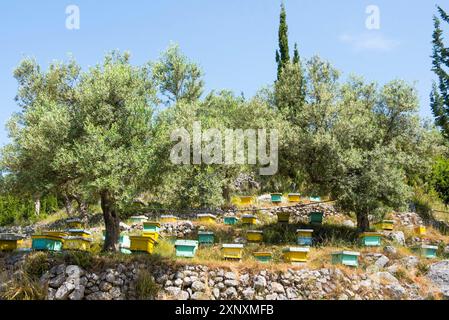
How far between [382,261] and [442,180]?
19516 mm

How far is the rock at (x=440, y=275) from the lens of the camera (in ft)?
72.4

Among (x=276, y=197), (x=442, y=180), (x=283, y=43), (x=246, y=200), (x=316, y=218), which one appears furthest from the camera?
(x=283, y=43)

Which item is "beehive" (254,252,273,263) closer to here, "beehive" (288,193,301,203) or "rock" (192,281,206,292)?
"rock" (192,281,206,292)

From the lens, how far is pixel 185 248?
2247cm

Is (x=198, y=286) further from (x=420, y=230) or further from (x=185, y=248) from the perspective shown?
(x=420, y=230)

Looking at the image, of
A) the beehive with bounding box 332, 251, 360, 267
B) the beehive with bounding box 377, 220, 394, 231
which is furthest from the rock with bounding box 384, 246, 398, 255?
the beehive with bounding box 377, 220, 394, 231

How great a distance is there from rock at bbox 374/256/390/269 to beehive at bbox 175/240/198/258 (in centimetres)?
1003

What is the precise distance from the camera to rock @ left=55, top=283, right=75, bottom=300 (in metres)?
19.3

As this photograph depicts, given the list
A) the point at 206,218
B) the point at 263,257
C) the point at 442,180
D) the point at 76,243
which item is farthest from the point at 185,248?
the point at 442,180

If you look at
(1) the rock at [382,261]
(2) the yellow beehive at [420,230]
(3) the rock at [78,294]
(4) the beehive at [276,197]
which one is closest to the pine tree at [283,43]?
(4) the beehive at [276,197]

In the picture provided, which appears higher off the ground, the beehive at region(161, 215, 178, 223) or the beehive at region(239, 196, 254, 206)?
the beehive at region(239, 196, 254, 206)

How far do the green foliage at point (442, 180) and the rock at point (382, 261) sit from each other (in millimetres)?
18488
